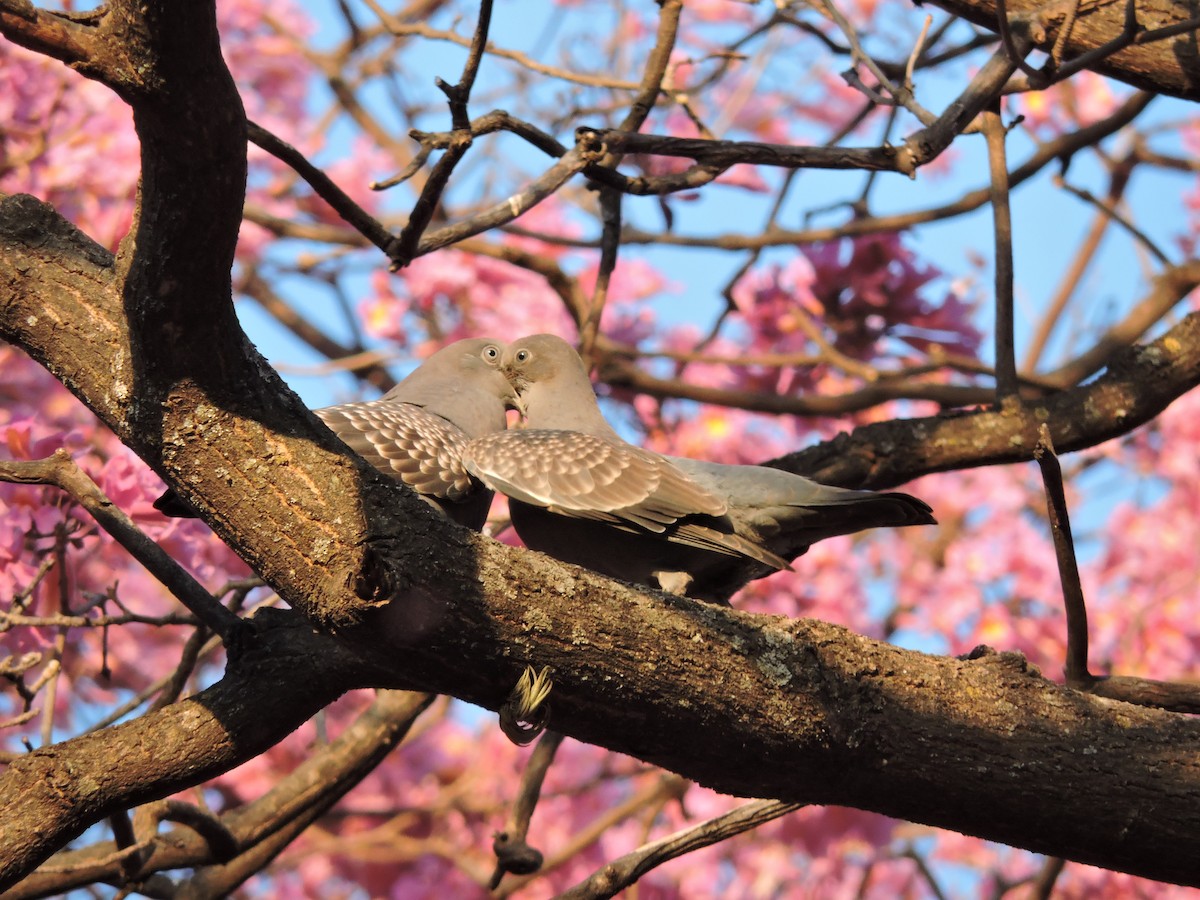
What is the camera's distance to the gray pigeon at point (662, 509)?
10.9 feet

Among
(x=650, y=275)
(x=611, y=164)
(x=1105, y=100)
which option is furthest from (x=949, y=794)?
(x=1105, y=100)

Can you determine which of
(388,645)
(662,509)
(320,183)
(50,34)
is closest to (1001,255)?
(662,509)

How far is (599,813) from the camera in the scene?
7586 millimetres

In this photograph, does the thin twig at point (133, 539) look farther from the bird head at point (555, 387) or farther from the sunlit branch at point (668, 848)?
the bird head at point (555, 387)

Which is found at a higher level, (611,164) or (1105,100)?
(1105,100)

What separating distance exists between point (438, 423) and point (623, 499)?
74cm

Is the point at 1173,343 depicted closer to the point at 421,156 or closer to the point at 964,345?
the point at 964,345

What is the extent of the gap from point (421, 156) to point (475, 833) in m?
4.37

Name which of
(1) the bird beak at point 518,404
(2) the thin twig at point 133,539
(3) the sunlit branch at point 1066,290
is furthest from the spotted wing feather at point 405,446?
(3) the sunlit branch at point 1066,290

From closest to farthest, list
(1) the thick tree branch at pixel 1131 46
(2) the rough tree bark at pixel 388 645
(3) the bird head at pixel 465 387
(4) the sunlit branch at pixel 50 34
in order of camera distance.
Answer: (4) the sunlit branch at pixel 50 34 < (2) the rough tree bark at pixel 388 645 < (1) the thick tree branch at pixel 1131 46 < (3) the bird head at pixel 465 387

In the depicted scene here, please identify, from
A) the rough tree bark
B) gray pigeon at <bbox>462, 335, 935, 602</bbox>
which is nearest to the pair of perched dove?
gray pigeon at <bbox>462, 335, 935, 602</bbox>

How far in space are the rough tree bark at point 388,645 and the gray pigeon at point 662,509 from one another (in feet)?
2.92

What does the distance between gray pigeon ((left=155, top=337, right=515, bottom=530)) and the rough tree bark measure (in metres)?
0.96

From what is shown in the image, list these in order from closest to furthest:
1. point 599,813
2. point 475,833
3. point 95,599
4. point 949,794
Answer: point 949,794
point 95,599
point 475,833
point 599,813
